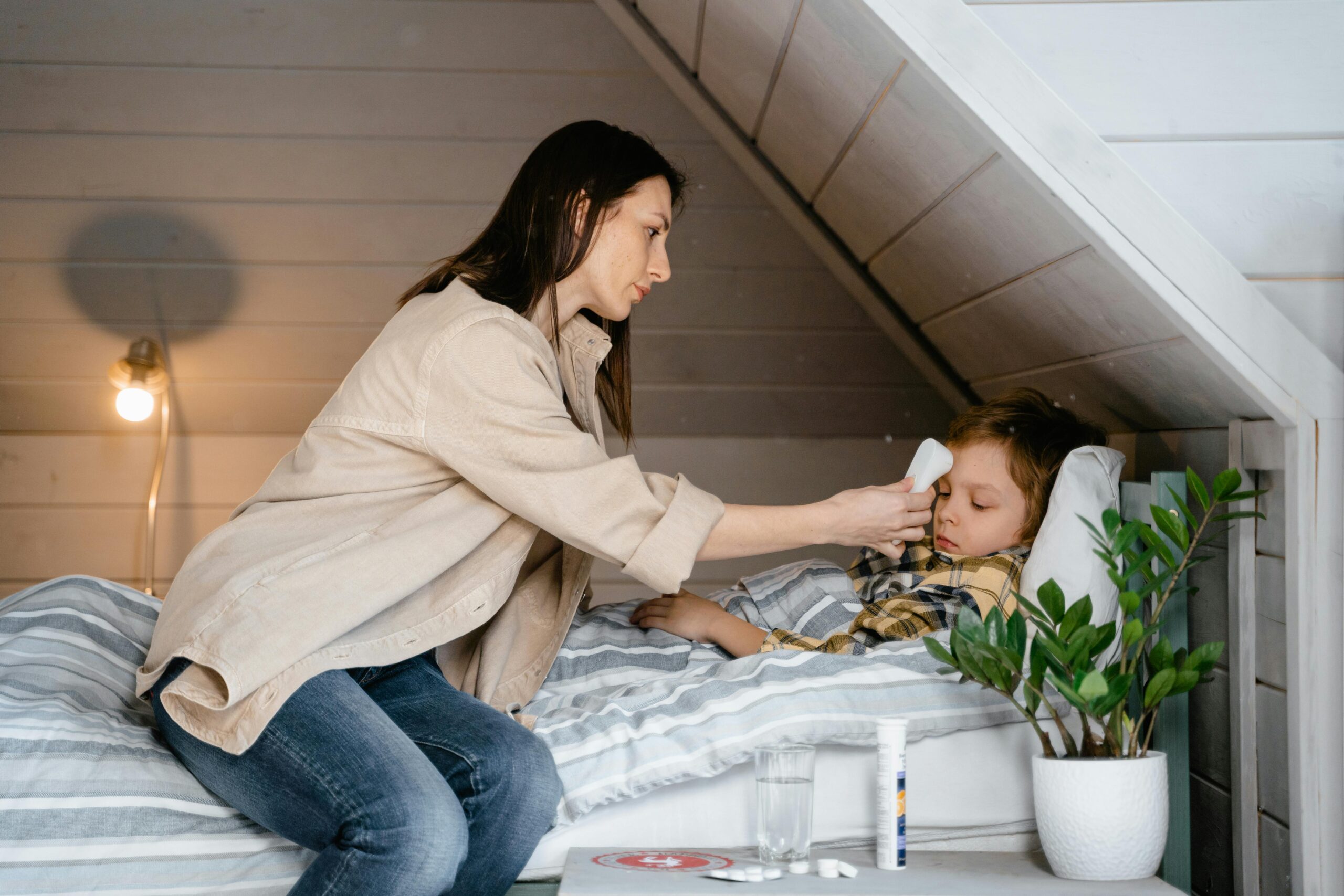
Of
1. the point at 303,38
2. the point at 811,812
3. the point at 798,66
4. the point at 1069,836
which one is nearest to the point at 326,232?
the point at 303,38

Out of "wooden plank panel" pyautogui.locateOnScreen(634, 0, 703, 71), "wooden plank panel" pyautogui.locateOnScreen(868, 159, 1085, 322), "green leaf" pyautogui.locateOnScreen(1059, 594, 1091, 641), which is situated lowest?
"green leaf" pyautogui.locateOnScreen(1059, 594, 1091, 641)

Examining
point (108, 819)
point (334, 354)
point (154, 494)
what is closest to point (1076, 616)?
point (108, 819)

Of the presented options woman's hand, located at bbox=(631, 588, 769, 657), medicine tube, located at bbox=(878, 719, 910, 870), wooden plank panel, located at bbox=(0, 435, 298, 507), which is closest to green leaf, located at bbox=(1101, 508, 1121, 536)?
medicine tube, located at bbox=(878, 719, 910, 870)

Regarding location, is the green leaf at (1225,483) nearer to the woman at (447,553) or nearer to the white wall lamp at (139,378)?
the woman at (447,553)

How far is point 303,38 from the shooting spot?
2.33m

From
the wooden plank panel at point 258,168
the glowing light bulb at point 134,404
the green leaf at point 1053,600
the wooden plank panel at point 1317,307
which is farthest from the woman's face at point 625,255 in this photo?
the glowing light bulb at point 134,404

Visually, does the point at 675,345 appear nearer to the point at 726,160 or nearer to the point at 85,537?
the point at 726,160

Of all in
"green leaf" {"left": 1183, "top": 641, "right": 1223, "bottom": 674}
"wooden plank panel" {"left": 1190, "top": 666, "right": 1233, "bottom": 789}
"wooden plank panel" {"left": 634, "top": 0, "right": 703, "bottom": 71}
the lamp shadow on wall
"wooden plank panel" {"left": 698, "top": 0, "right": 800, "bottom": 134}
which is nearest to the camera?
"green leaf" {"left": 1183, "top": 641, "right": 1223, "bottom": 674}

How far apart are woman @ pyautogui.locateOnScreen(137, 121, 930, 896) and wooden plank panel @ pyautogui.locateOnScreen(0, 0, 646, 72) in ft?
3.46

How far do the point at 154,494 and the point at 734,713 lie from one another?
5.96ft

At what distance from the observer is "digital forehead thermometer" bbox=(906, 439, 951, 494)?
140cm

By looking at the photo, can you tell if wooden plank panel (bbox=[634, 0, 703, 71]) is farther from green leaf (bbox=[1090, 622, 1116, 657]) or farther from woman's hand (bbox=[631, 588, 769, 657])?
green leaf (bbox=[1090, 622, 1116, 657])

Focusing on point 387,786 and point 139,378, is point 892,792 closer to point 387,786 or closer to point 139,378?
point 387,786

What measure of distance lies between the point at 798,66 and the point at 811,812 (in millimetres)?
1088
